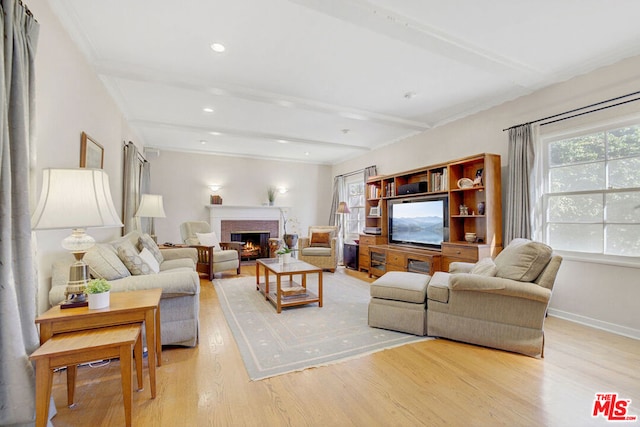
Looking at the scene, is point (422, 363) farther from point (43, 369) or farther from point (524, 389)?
point (43, 369)

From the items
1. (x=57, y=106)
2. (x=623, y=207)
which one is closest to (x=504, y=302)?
(x=623, y=207)

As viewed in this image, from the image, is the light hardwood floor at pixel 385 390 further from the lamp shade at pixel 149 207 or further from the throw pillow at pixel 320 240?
the throw pillow at pixel 320 240

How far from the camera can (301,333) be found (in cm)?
277

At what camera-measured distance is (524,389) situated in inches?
74.7

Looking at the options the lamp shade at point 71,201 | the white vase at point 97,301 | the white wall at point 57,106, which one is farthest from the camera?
the white wall at point 57,106

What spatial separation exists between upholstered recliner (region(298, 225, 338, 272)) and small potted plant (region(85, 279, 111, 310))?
13.4 ft

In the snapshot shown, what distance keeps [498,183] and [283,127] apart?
3314 mm

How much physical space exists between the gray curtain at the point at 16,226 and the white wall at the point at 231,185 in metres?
5.13

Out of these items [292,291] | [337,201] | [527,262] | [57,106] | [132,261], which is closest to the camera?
[57,106]

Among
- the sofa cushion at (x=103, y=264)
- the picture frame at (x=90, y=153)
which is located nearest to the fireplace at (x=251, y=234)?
the picture frame at (x=90, y=153)

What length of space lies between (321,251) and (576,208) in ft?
12.4

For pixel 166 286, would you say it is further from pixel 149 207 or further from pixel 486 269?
pixel 149 207

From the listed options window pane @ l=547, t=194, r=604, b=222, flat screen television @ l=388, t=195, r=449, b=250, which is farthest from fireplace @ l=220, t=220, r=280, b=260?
window pane @ l=547, t=194, r=604, b=222

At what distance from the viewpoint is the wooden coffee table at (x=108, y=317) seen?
5.17 feet
